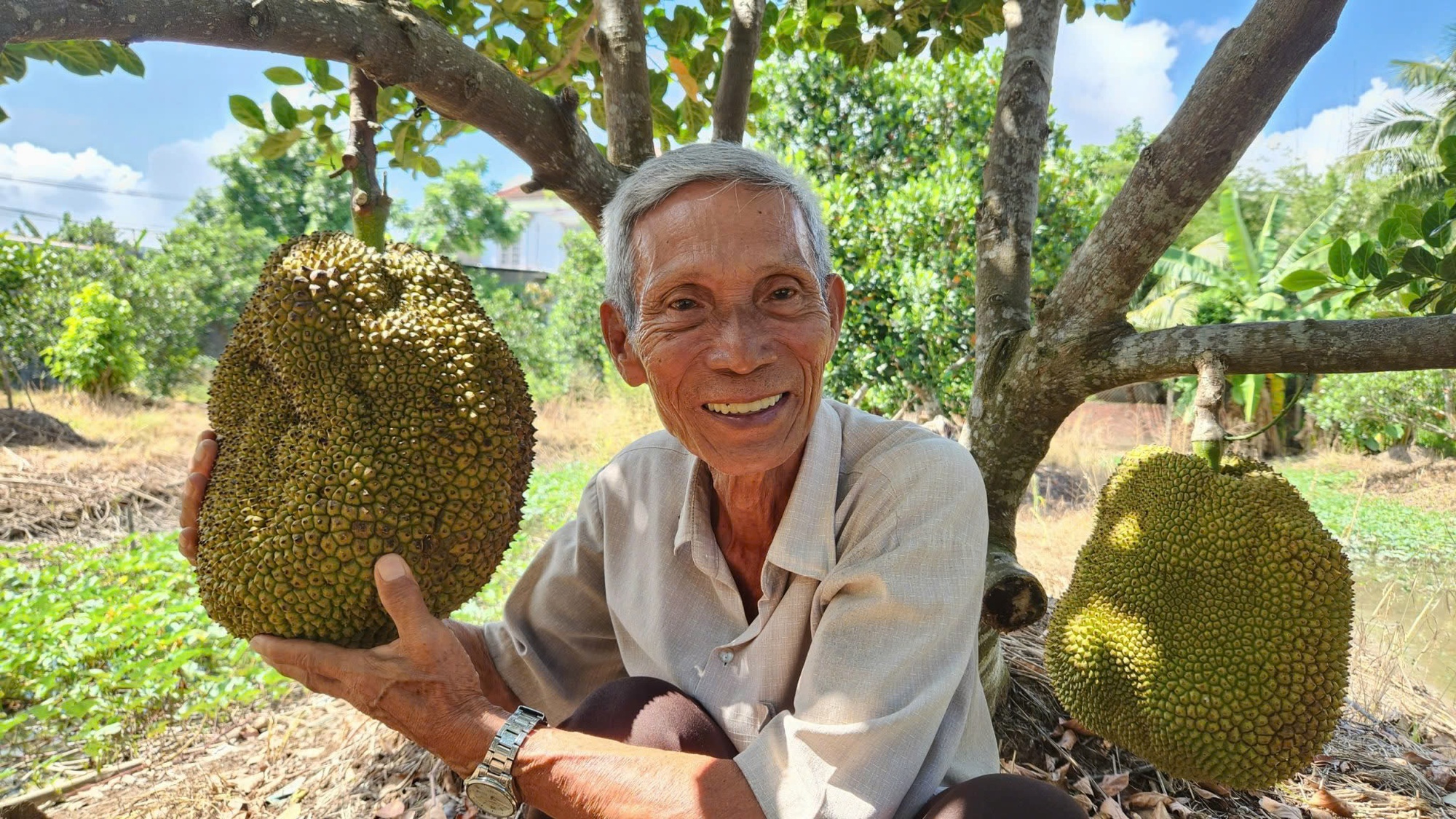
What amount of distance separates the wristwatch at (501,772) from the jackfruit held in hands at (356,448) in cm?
21

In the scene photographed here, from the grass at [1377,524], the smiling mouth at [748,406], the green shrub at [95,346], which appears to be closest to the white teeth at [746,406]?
the smiling mouth at [748,406]

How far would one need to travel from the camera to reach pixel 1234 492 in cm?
156

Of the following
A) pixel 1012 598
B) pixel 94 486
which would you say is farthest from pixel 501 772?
pixel 94 486

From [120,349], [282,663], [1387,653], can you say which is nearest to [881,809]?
[282,663]

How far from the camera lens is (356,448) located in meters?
1.23

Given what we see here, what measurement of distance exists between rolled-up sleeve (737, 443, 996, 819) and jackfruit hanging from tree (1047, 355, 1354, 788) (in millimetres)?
424

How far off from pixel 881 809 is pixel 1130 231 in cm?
111

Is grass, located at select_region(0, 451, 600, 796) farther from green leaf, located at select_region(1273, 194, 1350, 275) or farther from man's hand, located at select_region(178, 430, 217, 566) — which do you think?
green leaf, located at select_region(1273, 194, 1350, 275)

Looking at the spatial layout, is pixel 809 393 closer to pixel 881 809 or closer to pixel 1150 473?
pixel 881 809

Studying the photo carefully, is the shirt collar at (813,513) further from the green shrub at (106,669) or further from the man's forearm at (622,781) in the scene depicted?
the green shrub at (106,669)

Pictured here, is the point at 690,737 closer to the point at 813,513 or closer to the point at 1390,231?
the point at 813,513

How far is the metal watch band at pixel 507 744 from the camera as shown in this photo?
128cm

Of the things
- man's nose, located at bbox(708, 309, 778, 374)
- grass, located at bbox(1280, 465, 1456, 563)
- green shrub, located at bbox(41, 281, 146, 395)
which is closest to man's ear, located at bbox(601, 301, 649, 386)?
man's nose, located at bbox(708, 309, 778, 374)

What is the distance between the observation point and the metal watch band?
4.20 feet
